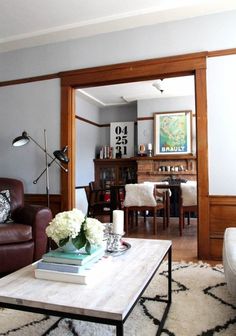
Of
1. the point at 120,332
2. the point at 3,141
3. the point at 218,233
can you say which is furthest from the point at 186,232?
the point at 120,332

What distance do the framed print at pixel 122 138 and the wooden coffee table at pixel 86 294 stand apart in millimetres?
5477

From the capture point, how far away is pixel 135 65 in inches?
126

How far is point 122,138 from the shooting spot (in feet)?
22.7

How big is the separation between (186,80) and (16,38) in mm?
3098

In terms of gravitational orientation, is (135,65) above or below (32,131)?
above

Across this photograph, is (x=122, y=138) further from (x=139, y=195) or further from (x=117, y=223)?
(x=117, y=223)

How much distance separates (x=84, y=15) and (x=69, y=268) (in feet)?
9.15

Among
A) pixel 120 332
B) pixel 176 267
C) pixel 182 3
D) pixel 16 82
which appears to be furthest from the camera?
pixel 16 82

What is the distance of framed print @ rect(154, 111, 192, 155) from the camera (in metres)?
6.11

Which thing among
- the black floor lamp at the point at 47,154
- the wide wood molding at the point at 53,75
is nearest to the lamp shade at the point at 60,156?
the black floor lamp at the point at 47,154

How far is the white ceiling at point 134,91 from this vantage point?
5.45 meters

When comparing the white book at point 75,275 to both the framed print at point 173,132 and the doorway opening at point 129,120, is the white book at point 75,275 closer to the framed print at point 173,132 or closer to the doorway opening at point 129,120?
the doorway opening at point 129,120

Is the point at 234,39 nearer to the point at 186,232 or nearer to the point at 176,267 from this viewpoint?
the point at 176,267

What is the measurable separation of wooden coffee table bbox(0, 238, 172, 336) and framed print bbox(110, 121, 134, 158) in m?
5.48
